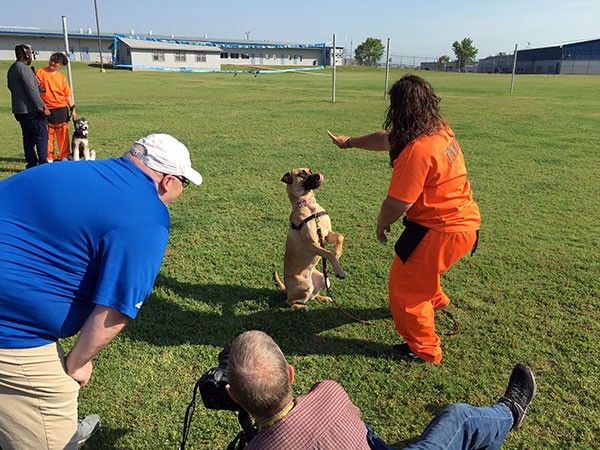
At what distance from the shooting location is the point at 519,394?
3096mm

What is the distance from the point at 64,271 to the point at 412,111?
2.47m

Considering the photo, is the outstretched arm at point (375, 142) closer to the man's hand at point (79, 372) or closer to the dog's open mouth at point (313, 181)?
the dog's open mouth at point (313, 181)

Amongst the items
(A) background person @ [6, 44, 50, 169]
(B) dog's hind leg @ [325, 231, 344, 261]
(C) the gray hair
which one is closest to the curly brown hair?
(B) dog's hind leg @ [325, 231, 344, 261]

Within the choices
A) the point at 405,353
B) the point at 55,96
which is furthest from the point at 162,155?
the point at 55,96

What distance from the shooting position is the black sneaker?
3.75 meters

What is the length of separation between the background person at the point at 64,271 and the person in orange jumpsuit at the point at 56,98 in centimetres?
852

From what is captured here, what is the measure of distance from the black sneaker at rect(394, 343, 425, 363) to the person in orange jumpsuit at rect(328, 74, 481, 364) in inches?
4.3

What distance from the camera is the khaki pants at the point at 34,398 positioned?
198 cm

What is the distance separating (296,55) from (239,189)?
279 ft

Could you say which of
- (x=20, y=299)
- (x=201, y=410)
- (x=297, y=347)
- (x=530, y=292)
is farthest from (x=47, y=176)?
(x=530, y=292)

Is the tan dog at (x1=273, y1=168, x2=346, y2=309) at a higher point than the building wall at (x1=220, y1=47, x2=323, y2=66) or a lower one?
lower

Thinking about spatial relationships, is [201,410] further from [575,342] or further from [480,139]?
[480,139]

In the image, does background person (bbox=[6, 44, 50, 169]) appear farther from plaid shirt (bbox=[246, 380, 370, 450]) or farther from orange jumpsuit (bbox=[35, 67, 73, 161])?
plaid shirt (bbox=[246, 380, 370, 450])

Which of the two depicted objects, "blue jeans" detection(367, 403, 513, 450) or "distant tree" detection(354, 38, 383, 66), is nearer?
"blue jeans" detection(367, 403, 513, 450)
